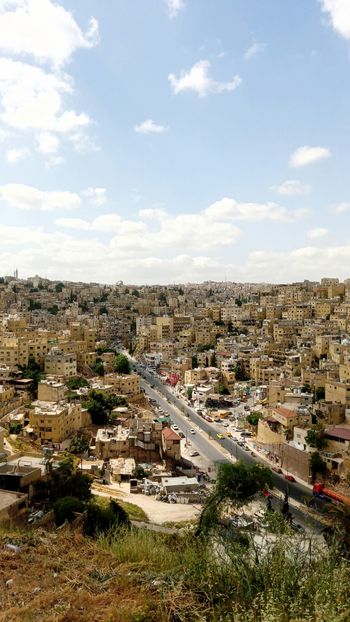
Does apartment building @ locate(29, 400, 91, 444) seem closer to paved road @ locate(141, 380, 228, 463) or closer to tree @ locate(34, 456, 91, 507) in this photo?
paved road @ locate(141, 380, 228, 463)

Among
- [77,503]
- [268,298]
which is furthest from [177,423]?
[268,298]

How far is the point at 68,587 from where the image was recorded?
430cm

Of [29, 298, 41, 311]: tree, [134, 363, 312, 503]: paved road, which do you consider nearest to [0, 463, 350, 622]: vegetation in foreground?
[134, 363, 312, 503]: paved road

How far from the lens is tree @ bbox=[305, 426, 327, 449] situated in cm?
1909

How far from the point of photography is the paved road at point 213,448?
18141mm

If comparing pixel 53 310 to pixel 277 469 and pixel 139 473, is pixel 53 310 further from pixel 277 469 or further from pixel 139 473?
pixel 277 469

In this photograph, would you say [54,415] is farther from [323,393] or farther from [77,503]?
[323,393]

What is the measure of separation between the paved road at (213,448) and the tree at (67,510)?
978 cm

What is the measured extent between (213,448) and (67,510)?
1390 cm

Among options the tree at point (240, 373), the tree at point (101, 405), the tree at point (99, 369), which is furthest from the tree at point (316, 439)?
the tree at point (99, 369)

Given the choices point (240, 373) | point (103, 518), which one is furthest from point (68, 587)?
point (240, 373)

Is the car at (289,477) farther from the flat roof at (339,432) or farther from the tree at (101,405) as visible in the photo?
the tree at (101,405)

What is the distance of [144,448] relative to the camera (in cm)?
2053

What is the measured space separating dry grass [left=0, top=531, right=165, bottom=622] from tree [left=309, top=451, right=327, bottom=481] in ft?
48.4
